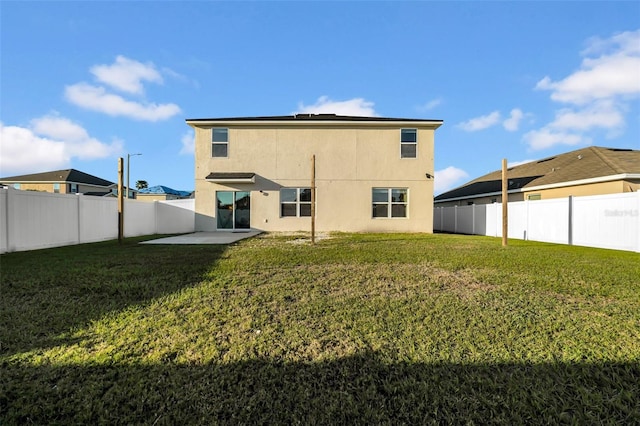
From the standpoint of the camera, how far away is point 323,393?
2207mm

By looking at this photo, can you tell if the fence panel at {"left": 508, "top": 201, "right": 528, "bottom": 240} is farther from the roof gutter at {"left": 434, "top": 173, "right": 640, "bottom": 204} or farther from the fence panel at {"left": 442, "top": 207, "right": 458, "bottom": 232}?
the fence panel at {"left": 442, "top": 207, "right": 458, "bottom": 232}

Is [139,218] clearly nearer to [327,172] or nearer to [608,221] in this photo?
[327,172]

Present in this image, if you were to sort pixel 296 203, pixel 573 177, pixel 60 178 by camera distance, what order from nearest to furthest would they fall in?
pixel 573 177
pixel 296 203
pixel 60 178

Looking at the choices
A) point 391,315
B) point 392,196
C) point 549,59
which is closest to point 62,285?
point 391,315

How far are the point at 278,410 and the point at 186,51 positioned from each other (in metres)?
12.7

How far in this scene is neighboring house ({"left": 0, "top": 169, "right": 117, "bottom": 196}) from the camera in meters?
37.1

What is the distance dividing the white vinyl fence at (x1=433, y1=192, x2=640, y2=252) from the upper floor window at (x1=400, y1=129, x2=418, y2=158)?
4850mm

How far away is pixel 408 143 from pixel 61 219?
1502 centimetres

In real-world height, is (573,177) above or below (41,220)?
above

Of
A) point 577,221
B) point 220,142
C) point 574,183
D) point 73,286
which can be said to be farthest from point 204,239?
point 574,183

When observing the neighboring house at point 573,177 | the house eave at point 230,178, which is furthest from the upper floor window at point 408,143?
the house eave at point 230,178

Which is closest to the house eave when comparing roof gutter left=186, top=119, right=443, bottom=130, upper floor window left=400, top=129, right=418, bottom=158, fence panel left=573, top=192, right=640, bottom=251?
roof gutter left=186, top=119, right=443, bottom=130

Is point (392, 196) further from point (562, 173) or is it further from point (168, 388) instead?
point (168, 388)

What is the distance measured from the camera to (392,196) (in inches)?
610
